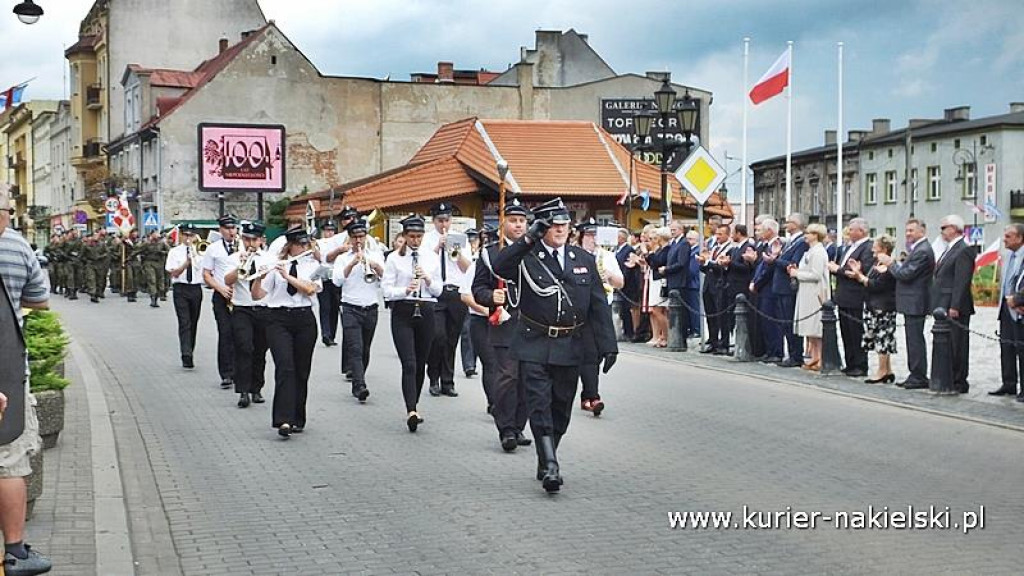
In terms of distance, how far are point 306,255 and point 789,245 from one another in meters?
7.99

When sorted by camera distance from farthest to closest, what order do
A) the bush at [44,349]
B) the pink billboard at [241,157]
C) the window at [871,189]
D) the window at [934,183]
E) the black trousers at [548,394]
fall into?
the window at [871,189]
the window at [934,183]
the pink billboard at [241,157]
the bush at [44,349]
the black trousers at [548,394]

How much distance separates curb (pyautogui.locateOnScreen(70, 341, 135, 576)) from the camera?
702cm

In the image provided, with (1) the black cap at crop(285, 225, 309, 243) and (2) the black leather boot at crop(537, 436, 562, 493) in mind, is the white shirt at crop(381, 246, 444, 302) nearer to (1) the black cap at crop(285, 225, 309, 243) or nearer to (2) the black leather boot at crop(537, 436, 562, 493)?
(1) the black cap at crop(285, 225, 309, 243)

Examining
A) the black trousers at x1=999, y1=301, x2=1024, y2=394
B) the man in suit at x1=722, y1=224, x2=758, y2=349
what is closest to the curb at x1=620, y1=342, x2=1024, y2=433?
the man in suit at x1=722, y1=224, x2=758, y2=349

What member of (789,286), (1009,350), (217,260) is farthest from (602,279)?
(789,286)

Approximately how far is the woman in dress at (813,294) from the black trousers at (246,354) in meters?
7.08

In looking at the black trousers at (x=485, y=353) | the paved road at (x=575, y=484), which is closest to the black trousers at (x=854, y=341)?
the paved road at (x=575, y=484)

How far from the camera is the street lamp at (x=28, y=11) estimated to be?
16.7 metres

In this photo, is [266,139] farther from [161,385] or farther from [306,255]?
[306,255]

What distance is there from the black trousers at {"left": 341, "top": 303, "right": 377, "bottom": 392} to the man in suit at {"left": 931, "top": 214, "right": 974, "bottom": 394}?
6121mm

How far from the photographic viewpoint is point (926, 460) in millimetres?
10344

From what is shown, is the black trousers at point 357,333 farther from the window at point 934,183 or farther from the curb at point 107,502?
the window at point 934,183

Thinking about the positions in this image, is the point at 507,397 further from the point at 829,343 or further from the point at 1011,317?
the point at 829,343

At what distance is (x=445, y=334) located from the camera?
1389 cm
